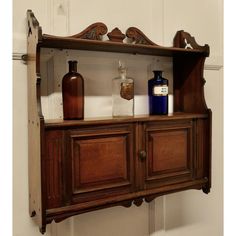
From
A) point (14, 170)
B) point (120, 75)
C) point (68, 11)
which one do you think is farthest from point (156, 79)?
point (14, 170)

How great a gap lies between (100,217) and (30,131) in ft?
1.78

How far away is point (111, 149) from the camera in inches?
47.1

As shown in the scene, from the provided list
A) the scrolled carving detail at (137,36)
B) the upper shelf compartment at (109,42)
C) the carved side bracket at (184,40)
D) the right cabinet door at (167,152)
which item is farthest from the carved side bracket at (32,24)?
the carved side bracket at (184,40)

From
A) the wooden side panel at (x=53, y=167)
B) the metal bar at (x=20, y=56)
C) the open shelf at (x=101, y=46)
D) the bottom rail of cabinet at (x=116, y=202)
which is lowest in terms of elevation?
the bottom rail of cabinet at (x=116, y=202)

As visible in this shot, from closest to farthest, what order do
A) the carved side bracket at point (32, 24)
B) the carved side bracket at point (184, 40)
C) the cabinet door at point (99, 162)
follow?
the carved side bracket at point (32, 24), the cabinet door at point (99, 162), the carved side bracket at point (184, 40)

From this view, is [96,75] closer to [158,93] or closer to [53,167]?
[158,93]

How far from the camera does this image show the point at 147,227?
5.05 feet

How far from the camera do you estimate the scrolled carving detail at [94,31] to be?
1.24 m

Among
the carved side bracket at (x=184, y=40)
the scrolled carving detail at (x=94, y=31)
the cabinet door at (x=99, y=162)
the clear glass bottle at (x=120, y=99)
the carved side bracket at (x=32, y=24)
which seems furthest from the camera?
the carved side bracket at (x=184, y=40)

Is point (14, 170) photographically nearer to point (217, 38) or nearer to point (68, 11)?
point (68, 11)

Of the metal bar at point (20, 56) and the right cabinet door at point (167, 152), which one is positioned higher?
the metal bar at point (20, 56)

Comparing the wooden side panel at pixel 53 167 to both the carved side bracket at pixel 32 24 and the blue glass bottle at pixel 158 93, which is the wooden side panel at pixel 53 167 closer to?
the carved side bracket at pixel 32 24

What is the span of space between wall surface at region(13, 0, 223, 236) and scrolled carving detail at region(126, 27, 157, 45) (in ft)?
0.30

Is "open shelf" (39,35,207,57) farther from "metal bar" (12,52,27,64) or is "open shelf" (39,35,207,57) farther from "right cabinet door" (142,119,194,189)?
"right cabinet door" (142,119,194,189)
